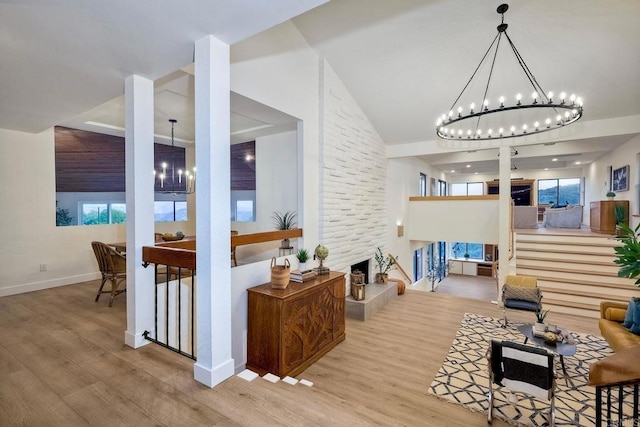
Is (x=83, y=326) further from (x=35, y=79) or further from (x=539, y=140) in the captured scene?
(x=539, y=140)

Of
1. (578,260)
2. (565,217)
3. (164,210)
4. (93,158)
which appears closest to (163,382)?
(93,158)

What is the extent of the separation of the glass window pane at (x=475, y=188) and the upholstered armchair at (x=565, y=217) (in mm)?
4219

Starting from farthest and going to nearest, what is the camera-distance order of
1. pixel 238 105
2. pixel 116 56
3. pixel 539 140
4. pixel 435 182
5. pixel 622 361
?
pixel 435 182
pixel 539 140
pixel 238 105
pixel 116 56
pixel 622 361

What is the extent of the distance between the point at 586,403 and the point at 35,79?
252 inches

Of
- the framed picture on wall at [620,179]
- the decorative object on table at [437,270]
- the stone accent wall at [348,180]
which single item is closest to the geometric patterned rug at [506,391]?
the stone accent wall at [348,180]

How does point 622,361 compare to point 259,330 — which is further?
point 259,330

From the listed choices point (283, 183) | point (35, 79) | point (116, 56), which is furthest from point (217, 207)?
point (283, 183)

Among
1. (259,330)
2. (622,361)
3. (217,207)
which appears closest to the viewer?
(622,361)

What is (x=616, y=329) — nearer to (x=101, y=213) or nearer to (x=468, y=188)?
(x=101, y=213)

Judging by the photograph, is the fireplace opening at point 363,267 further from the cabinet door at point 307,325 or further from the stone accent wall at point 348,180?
the cabinet door at point 307,325

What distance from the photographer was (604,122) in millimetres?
5238

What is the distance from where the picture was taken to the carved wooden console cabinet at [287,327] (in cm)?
309

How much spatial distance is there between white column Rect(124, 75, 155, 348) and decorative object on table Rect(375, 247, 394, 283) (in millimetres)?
4800

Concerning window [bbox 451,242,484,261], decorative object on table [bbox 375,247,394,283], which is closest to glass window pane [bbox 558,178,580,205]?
window [bbox 451,242,484,261]
